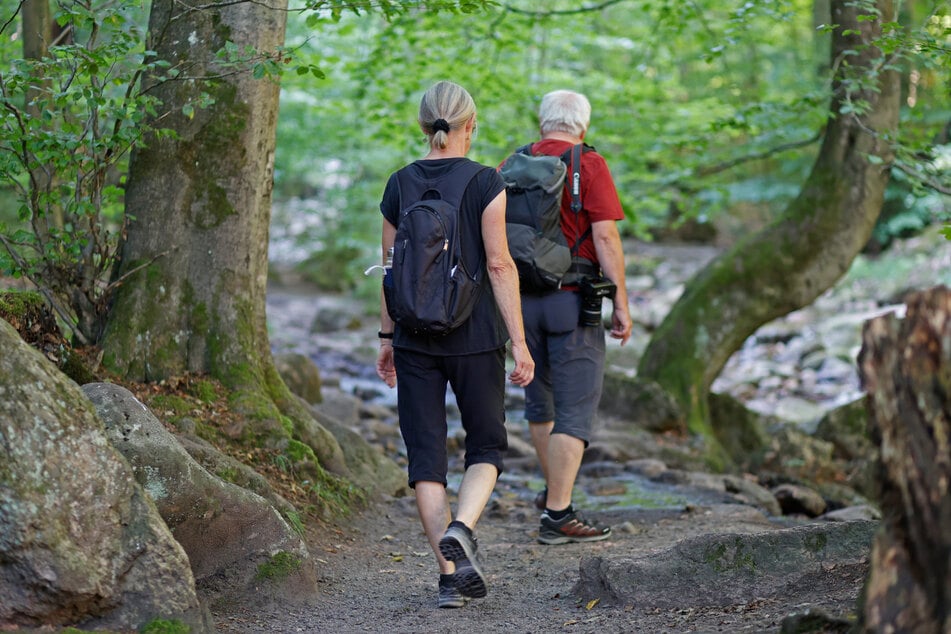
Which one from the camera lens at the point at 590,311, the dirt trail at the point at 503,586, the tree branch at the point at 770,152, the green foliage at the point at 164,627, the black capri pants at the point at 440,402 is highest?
the tree branch at the point at 770,152

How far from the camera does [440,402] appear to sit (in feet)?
14.6

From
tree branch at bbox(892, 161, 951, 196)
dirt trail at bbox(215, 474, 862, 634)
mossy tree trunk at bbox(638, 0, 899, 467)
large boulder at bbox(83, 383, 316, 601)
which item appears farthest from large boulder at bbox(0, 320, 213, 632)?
mossy tree trunk at bbox(638, 0, 899, 467)

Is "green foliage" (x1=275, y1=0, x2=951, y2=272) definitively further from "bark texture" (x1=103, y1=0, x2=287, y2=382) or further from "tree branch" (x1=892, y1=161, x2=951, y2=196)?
"bark texture" (x1=103, y1=0, x2=287, y2=382)

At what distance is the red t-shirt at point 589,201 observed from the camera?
5594mm

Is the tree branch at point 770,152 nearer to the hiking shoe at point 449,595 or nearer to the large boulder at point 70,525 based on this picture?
the hiking shoe at point 449,595

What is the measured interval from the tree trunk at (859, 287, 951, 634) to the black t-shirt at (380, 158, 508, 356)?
6.28ft

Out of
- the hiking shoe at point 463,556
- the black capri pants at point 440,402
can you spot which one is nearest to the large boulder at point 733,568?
the hiking shoe at point 463,556

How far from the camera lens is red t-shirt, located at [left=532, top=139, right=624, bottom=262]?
5594 millimetres

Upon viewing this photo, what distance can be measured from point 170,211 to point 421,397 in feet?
7.03

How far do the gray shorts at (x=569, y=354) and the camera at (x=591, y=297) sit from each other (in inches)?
1.4

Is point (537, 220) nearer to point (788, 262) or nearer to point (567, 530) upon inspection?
point (567, 530)

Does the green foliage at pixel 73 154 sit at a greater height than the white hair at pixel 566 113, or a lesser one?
lesser

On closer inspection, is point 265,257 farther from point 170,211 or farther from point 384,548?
point 384,548

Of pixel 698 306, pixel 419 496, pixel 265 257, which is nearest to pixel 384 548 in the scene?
pixel 419 496
